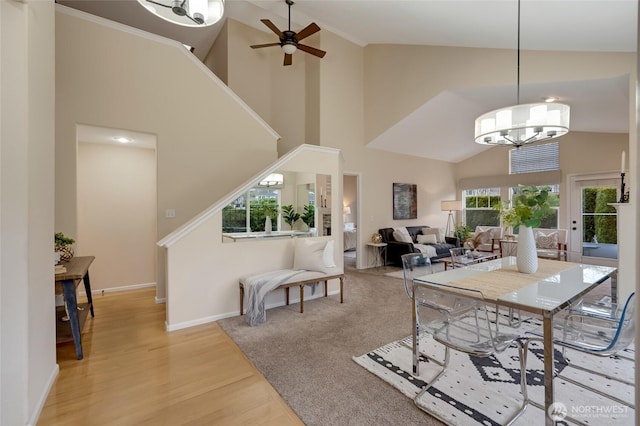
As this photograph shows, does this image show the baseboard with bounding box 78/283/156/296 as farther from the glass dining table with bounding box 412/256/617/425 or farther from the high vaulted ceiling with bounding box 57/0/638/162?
the high vaulted ceiling with bounding box 57/0/638/162

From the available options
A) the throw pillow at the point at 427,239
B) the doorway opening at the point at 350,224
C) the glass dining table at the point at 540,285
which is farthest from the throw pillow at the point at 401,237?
the glass dining table at the point at 540,285

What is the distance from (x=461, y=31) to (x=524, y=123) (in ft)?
7.46

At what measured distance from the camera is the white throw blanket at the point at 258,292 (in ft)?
10.3

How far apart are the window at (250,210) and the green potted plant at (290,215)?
0.13m

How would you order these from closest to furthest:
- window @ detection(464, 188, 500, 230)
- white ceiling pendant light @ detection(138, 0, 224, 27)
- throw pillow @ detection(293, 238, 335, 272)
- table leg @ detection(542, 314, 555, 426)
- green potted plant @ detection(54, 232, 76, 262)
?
table leg @ detection(542, 314, 555, 426) → white ceiling pendant light @ detection(138, 0, 224, 27) → green potted plant @ detection(54, 232, 76, 262) → throw pillow @ detection(293, 238, 335, 272) → window @ detection(464, 188, 500, 230)

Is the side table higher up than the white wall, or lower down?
lower down

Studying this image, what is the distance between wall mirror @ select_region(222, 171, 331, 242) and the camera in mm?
3459

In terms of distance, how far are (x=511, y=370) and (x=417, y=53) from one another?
5537mm

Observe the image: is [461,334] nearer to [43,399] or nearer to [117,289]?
[43,399]

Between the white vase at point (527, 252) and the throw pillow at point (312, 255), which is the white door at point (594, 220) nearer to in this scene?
the white vase at point (527, 252)

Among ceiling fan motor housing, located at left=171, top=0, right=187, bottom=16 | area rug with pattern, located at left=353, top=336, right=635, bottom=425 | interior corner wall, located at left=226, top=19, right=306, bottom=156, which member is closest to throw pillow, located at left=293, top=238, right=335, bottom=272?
area rug with pattern, located at left=353, top=336, right=635, bottom=425

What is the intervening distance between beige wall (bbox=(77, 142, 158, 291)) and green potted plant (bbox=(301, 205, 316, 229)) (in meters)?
2.65

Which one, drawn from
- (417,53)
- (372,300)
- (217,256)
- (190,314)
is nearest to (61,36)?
(217,256)

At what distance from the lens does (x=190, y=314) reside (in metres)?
3.14
